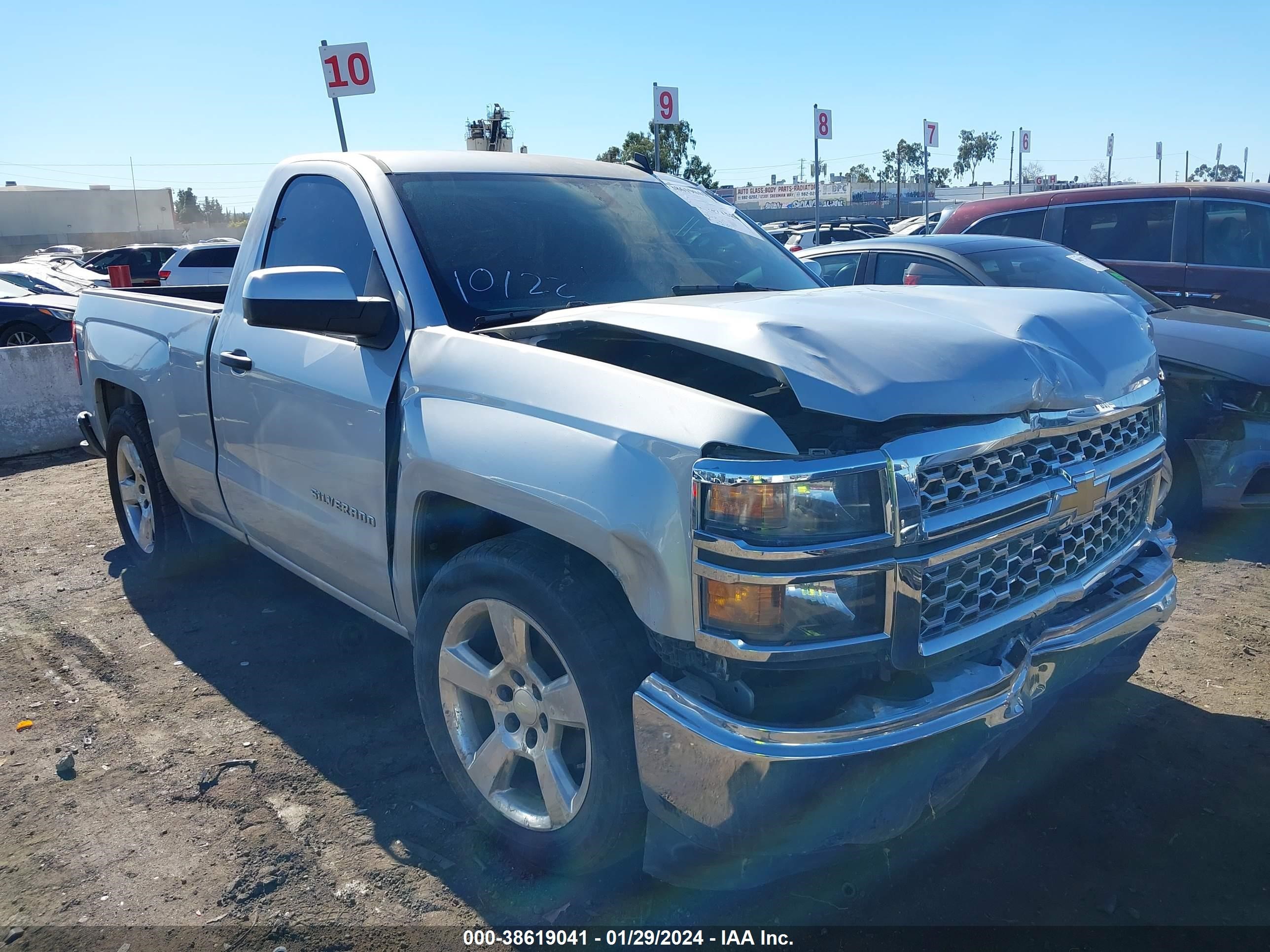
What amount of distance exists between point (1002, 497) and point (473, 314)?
1.60 m

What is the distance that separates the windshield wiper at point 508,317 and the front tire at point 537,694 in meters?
0.72

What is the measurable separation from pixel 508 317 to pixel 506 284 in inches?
7.3

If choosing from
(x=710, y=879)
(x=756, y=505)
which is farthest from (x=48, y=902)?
(x=756, y=505)

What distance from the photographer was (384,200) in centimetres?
316

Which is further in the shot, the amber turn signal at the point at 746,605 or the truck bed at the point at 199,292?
the truck bed at the point at 199,292

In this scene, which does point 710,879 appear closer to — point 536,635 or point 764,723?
point 764,723

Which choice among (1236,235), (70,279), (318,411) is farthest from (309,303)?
(70,279)

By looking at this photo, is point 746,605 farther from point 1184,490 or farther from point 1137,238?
point 1137,238

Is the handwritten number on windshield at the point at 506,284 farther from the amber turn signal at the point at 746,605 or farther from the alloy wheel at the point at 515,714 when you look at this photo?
the amber turn signal at the point at 746,605

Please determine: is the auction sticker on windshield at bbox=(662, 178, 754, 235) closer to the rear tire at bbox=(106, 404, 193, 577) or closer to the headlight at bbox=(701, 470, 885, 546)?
the headlight at bbox=(701, 470, 885, 546)

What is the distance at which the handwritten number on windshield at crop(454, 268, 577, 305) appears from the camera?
3.02 m

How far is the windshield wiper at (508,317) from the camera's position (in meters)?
2.91

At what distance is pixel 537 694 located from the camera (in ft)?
8.07

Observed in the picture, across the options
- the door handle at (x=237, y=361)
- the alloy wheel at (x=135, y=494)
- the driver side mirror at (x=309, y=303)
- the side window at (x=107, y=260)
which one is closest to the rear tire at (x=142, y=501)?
the alloy wheel at (x=135, y=494)
